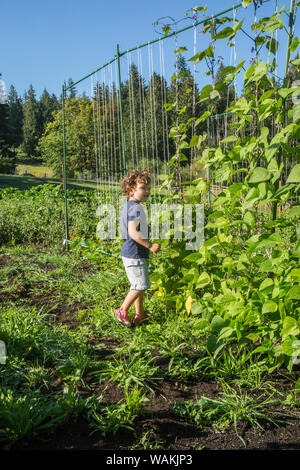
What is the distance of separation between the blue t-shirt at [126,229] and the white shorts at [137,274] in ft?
0.16

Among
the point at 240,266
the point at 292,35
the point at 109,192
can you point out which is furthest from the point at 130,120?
the point at 240,266

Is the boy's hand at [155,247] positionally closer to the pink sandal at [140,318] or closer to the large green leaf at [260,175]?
the pink sandal at [140,318]

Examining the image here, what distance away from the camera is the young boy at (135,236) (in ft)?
9.29

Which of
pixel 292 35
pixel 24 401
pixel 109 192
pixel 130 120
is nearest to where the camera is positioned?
pixel 24 401

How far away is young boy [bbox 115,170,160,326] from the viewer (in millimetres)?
2832

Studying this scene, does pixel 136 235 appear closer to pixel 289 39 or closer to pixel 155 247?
pixel 155 247

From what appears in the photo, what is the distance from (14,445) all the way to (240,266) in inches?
56.2

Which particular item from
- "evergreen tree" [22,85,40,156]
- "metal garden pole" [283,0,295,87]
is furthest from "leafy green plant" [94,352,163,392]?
"evergreen tree" [22,85,40,156]

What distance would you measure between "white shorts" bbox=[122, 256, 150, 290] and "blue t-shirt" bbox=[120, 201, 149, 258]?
0.16 ft

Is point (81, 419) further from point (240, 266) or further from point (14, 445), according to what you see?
point (240, 266)

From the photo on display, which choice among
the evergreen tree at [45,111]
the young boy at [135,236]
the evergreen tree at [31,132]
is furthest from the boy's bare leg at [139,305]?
the evergreen tree at [31,132]

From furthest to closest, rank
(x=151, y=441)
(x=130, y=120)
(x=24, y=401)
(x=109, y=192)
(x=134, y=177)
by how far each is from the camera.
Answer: (x=109, y=192)
(x=130, y=120)
(x=134, y=177)
(x=24, y=401)
(x=151, y=441)

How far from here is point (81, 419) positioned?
5.98ft

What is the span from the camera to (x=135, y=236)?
9.18ft
